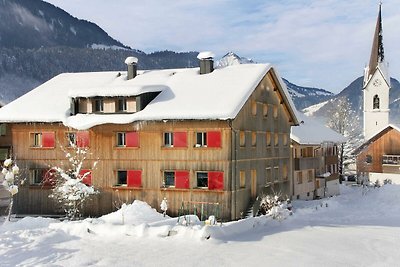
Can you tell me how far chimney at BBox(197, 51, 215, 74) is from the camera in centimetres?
3678

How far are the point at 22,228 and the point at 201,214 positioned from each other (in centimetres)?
1025

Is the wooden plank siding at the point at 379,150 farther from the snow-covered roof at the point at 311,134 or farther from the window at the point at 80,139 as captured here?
the window at the point at 80,139

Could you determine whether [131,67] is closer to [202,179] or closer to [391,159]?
[202,179]

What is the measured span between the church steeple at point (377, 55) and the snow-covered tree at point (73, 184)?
57.8 m

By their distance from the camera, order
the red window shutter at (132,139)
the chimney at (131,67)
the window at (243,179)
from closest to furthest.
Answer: the window at (243,179)
the red window shutter at (132,139)
the chimney at (131,67)

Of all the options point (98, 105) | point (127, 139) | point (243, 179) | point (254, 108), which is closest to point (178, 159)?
point (127, 139)

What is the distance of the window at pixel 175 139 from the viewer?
106 ft

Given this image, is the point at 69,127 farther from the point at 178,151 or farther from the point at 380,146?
the point at 380,146

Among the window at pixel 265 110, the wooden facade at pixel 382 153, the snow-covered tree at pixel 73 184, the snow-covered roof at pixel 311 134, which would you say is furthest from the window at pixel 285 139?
the wooden facade at pixel 382 153

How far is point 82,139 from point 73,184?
3.20 meters

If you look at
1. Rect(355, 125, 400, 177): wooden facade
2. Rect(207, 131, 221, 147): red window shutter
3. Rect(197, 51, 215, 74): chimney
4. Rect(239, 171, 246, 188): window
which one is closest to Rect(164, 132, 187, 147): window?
Rect(207, 131, 221, 147): red window shutter

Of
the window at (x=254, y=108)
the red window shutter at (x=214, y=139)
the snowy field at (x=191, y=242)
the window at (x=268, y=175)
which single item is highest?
the window at (x=254, y=108)

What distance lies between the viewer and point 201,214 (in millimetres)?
31750

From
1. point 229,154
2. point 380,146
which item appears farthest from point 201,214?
point 380,146
